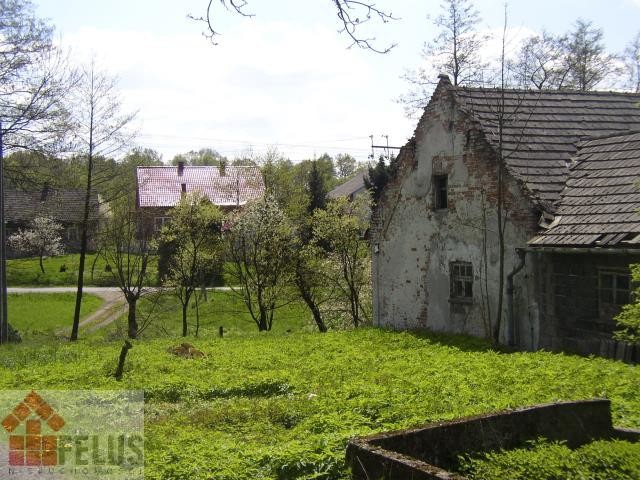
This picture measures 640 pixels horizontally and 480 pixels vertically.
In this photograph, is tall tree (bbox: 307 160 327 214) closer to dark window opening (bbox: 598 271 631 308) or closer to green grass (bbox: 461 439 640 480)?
dark window opening (bbox: 598 271 631 308)

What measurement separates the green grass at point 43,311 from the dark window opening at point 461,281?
1868 cm

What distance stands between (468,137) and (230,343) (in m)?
8.62

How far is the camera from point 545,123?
60.3ft

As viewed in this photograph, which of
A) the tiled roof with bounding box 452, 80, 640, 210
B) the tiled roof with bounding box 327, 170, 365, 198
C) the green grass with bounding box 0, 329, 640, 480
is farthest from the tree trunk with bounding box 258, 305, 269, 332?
the tiled roof with bounding box 327, 170, 365, 198

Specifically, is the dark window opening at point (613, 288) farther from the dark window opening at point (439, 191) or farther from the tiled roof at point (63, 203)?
the tiled roof at point (63, 203)

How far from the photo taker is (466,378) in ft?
35.4

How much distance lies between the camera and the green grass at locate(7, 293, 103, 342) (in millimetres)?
30766

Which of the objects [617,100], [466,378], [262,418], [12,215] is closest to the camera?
[262,418]

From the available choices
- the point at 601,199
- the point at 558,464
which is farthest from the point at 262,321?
the point at 558,464

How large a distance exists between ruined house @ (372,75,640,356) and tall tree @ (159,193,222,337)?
13665mm

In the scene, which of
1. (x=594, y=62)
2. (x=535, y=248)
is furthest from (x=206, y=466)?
(x=594, y=62)

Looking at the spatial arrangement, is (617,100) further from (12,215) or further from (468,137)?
(12,215)

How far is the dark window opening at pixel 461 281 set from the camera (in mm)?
17734

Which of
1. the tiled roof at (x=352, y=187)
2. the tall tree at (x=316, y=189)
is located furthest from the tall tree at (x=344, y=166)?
the tall tree at (x=316, y=189)
